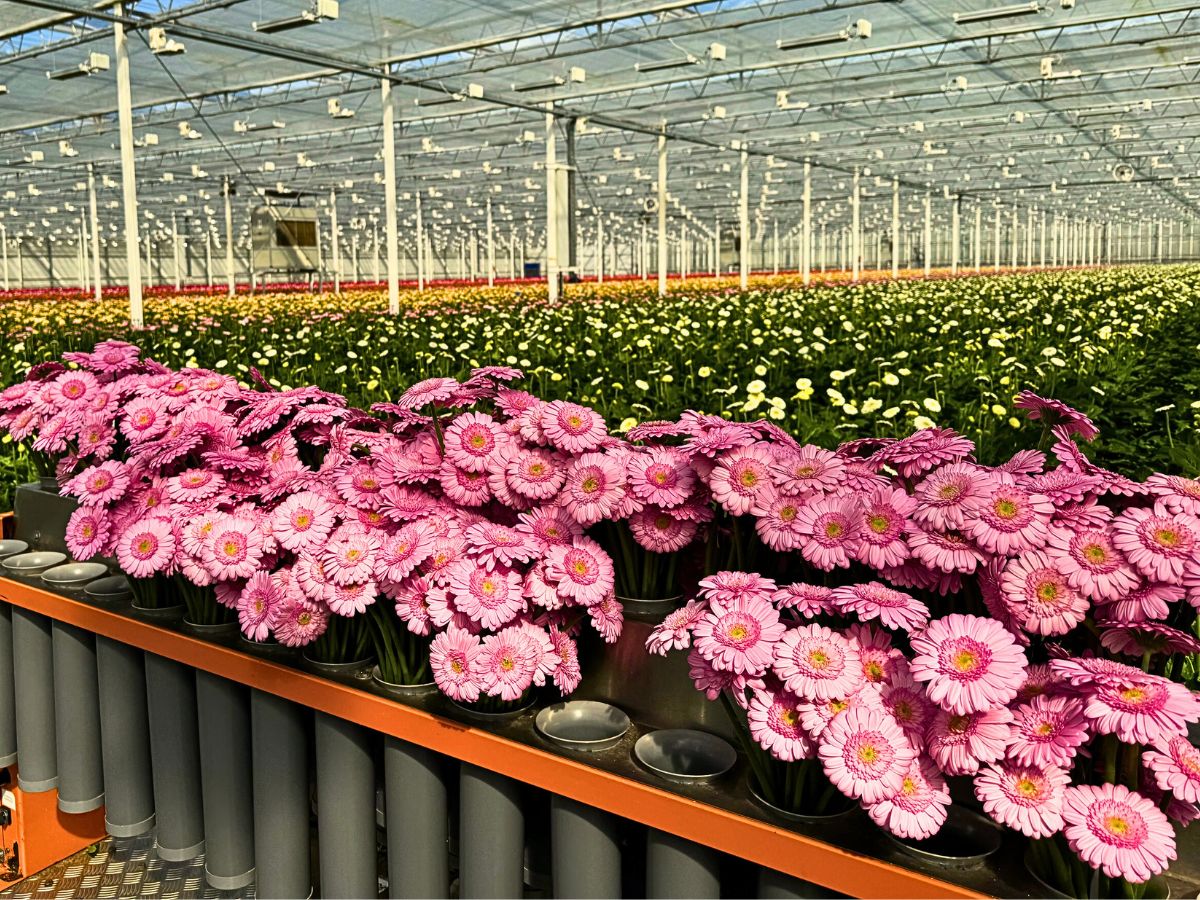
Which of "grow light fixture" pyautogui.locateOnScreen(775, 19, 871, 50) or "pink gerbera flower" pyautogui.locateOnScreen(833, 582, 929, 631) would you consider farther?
"grow light fixture" pyautogui.locateOnScreen(775, 19, 871, 50)

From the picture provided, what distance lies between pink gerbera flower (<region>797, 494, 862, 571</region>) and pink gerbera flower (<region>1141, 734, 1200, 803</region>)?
1.60 ft

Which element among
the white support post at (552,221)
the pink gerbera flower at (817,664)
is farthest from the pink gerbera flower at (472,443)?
the white support post at (552,221)

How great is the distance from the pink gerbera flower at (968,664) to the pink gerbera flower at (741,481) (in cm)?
46

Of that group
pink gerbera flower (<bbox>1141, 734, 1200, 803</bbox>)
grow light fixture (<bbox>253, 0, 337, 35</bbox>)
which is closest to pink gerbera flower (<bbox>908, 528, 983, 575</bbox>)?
pink gerbera flower (<bbox>1141, 734, 1200, 803</bbox>)

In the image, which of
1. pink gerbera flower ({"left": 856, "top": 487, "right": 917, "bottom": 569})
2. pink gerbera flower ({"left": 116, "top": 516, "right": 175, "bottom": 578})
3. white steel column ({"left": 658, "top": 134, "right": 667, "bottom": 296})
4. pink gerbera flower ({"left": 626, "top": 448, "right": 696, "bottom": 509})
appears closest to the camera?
pink gerbera flower ({"left": 856, "top": 487, "right": 917, "bottom": 569})

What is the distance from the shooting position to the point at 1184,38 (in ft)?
62.5

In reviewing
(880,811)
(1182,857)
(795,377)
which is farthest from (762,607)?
(795,377)

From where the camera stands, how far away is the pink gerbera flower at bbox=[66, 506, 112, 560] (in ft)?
8.16

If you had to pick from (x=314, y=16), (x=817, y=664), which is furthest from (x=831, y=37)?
(x=817, y=664)

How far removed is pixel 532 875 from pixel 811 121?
27.8 meters

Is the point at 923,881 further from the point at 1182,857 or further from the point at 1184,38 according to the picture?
the point at 1184,38

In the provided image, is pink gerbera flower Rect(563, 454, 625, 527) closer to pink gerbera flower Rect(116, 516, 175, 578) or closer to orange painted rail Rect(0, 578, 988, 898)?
orange painted rail Rect(0, 578, 988, 898)

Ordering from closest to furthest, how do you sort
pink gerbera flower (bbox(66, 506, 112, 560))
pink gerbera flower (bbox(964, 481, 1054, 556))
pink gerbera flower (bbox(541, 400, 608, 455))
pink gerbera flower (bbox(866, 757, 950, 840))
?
pink gerbera flower (bbox(866, 757, 950, 840))
pink gerbera flower (bbox(964, 481, 1054, 556))
pink gerbera flower (bbox(541, 400, 608, 455))
pink gerbera flower (bbox(66, 506, 112, 560))

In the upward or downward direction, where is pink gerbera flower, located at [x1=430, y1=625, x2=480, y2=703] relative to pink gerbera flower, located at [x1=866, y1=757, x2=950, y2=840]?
upward
